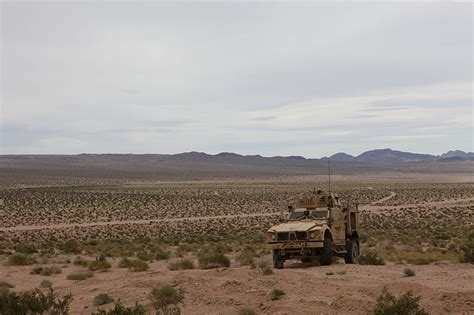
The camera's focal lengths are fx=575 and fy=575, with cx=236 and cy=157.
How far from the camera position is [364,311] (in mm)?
10711

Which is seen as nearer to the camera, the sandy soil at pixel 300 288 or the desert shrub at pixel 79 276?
the sandy soil at pixel 300 288

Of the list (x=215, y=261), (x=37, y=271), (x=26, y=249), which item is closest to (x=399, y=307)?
(x=215, y=261)

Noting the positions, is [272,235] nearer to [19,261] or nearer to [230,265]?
[230,265]

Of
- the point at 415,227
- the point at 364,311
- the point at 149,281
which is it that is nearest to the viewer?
the point at 364,311

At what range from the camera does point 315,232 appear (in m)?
16.7

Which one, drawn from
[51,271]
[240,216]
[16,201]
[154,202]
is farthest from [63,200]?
[51,271]

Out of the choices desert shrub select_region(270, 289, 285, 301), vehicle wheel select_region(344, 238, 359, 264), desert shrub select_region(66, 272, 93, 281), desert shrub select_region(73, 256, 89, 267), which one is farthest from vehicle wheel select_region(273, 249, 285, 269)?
desert shrub select_region(73, 256, 89, 267)

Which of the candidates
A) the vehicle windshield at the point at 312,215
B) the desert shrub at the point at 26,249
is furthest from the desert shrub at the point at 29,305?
the desert shrub at the point at 26,249

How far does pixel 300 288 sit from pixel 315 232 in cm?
412

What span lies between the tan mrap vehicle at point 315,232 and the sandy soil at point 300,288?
70 cm

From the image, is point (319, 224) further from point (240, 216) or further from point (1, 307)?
point (240, 216)

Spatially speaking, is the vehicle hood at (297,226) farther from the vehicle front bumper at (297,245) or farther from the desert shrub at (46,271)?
the desert shrub at (46,271)

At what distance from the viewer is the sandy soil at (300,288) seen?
1112cm

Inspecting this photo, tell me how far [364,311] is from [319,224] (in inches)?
260
